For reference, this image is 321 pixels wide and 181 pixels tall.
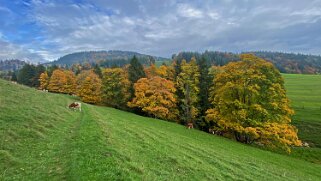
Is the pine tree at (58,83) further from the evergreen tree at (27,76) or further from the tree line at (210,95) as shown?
the evergreen tree at (27,76)

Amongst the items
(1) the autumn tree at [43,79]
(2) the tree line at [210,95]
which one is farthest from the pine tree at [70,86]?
(1) the autumn tree at [43,79]

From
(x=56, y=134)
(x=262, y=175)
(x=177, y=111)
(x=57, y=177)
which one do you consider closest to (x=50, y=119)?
(x=56, y=134)

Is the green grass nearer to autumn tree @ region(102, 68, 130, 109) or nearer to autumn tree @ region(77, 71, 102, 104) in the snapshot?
autumn tree @ region(102, 68, 130, 109)

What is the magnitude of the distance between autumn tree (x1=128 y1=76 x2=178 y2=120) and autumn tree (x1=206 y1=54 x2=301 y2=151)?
17.5 meters

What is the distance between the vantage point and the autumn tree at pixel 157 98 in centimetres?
6094

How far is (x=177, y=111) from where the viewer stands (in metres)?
63.7

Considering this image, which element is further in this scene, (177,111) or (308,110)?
(308,110)

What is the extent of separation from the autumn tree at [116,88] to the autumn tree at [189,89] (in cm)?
1587

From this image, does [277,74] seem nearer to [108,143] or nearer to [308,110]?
[108,143]

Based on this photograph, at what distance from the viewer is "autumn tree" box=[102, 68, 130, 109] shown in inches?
2923

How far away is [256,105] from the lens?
41344mm

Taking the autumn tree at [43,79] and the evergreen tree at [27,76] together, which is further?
the evergreen tree at [27,76]

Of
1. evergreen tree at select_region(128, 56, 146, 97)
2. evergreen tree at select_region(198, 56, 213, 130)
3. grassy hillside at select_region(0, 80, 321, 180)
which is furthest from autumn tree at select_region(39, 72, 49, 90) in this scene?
grassy hillside at select_region(0, 80, 321, 180)

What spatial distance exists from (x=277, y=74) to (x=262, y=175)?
88.7ft
